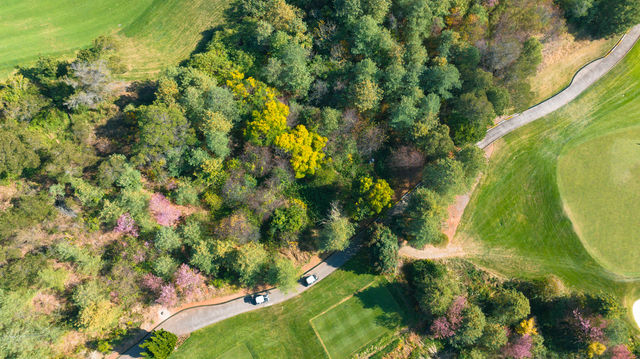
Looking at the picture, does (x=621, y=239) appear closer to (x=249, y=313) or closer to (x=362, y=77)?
(x=362, y=77)

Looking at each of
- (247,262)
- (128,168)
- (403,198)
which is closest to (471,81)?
(403,198)

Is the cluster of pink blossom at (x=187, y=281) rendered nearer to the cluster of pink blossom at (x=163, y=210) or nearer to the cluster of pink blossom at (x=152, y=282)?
the cluster of pink blossom at (x=152, y=282)

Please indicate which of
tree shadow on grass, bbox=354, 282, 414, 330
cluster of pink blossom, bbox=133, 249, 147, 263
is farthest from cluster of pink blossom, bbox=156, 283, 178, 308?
tree shadow on grass, bbox=354, 282, 414, 330

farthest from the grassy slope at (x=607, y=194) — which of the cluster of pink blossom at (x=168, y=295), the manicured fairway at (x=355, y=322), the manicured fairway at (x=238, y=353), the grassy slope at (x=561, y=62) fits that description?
the cluster of pink blossom at (x=168, y=295)

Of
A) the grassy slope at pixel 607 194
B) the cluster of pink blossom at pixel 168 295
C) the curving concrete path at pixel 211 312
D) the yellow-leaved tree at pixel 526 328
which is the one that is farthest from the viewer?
the grassy slope at pixel 607 194

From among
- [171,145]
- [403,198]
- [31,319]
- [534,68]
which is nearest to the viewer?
[31,319]

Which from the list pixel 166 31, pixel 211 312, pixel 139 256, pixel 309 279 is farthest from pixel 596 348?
pixel 166 31

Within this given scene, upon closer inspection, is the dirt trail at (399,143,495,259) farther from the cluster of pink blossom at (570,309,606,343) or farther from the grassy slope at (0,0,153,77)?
the grassy slope at (0,0,153,77)
